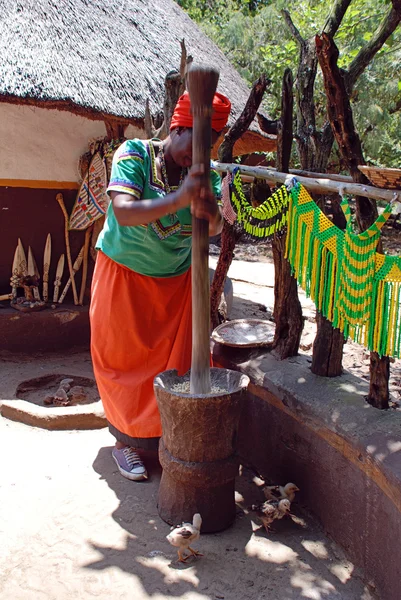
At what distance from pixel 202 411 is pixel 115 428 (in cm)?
93

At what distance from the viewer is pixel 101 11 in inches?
226

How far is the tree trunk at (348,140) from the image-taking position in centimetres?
261

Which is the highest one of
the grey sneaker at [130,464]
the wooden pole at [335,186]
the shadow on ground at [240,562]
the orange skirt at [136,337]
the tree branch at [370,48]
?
the tree branch at [370,48]

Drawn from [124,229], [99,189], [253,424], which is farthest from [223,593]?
[99,189]

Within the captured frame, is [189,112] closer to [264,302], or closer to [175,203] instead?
[175,203]

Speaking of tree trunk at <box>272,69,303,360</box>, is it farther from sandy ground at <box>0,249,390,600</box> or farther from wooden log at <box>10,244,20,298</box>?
wooden log at <box>10,244,20,298</box>

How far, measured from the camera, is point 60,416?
3.86 meters

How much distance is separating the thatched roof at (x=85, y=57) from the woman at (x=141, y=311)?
6.33ft

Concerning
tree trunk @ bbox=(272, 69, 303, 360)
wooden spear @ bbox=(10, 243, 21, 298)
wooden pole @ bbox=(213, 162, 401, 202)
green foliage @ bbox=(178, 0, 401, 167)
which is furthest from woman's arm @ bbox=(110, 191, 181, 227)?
green foliage @ bbox=(178, 0, 401, 167)

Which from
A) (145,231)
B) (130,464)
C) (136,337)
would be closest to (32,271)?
(136,337)

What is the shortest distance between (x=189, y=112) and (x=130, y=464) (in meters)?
1.89

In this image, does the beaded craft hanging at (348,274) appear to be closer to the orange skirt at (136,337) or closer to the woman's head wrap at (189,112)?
the woman's head wrap at (189,112)

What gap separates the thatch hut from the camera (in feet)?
15.1

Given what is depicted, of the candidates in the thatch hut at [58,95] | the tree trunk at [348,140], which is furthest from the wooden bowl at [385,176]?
the thatch hut at [58,95]
